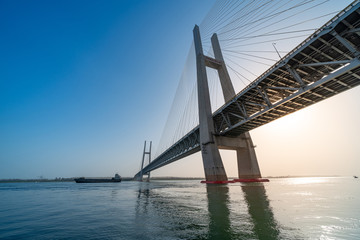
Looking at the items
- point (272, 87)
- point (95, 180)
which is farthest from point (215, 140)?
point (95, 180)

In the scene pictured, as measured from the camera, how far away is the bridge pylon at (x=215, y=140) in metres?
27.5

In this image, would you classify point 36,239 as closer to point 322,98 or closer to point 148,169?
point 322,98

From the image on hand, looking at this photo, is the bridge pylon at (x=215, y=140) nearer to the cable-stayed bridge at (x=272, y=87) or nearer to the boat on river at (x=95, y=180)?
the cable-stayed bridge at (x=272, y=87)

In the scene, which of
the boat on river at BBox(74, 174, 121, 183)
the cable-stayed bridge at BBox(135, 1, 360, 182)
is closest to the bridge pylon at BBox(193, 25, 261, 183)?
the cable-stayed bridge at BBox(135, 1, 360, 182)

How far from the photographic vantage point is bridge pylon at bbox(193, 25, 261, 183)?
27516mm

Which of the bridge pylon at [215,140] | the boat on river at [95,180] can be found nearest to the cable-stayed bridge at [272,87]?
the bridge pylon at [215,140]

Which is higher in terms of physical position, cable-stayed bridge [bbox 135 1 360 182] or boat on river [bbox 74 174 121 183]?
cable-stayed bridge [bbox 135 1 360 182]

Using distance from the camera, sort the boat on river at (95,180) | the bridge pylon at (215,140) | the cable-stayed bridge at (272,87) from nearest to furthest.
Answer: the cable-stayed bridge at (272,87)
the bridge pylon at (215,140)
the boat on river at (95,180)

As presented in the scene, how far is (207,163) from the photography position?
93.0ft

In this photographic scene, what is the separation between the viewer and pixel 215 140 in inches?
1155

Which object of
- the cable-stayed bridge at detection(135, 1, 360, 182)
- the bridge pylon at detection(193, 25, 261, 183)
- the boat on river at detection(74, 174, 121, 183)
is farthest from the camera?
the boat on river at detection(74, 174, 121, 183)

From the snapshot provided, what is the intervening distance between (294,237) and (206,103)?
93.2 ft

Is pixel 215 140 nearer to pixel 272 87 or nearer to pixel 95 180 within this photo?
pixel 272 87

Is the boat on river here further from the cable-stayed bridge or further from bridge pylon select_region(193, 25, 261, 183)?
bridge pylon select_region(193, 25, 261, 183)
